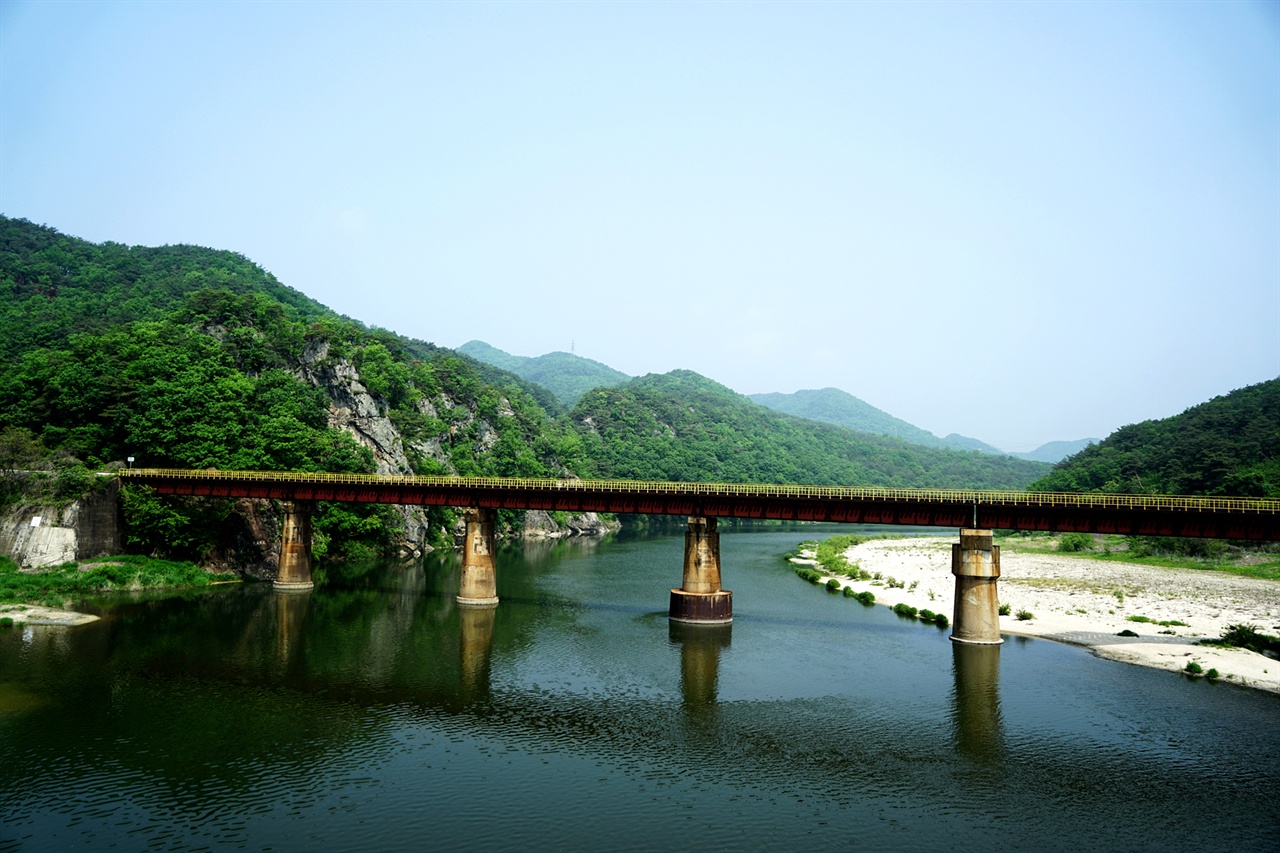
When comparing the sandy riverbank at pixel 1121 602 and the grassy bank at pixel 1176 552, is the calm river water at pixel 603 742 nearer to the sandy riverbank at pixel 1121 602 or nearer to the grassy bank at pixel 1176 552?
the sandy riverbank at pixel 1121 602

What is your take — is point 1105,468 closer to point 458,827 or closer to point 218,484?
point 218,484

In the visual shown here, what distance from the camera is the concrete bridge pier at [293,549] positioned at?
82750 mm

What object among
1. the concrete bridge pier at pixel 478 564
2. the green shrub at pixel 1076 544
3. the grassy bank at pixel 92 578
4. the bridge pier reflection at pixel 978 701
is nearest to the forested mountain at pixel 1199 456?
the green shrub at pixel 1076 544

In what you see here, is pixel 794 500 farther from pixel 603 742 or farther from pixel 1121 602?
pixel 1121 602

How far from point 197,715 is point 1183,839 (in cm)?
4223

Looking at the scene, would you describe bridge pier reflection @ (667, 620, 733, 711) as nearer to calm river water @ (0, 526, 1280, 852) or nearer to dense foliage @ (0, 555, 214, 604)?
calm river water @ (0, 526, 1280, 852)

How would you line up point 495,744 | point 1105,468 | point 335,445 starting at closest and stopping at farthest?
point 495,744 < point 335,445 < point 1105,468

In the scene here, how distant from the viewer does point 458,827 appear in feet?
99.5

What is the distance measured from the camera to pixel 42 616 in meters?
61.8

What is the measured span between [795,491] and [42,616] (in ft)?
183

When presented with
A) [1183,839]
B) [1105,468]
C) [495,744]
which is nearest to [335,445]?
[495,744]

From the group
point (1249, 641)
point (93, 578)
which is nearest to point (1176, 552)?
point (1249, 641)

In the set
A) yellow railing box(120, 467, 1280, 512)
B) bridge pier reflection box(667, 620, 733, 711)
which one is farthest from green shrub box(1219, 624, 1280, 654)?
bridge pier reflection box(667, 620, 733, 711)

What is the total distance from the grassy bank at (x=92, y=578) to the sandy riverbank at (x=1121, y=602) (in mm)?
67020
